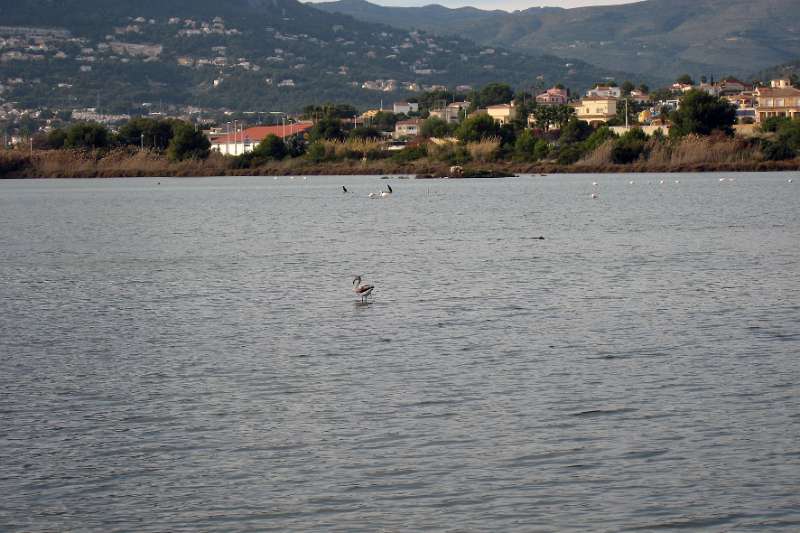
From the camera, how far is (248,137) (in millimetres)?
163125

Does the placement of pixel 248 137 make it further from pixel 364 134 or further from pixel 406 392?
pixel 406 392

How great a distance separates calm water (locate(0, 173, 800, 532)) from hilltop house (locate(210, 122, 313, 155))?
11846 centimetres

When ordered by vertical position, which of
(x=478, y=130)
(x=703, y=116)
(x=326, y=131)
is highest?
(x=326, y=131)

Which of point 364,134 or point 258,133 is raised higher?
point 258,133

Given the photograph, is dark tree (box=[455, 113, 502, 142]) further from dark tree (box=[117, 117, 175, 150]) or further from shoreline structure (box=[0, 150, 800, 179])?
dark tree (box=[117, 117, 175, 150])

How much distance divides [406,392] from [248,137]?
150 metres

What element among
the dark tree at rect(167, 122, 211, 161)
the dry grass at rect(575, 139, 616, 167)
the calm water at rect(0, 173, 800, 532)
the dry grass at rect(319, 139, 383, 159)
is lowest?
the calm water at rect(0, 173, 800, 532)

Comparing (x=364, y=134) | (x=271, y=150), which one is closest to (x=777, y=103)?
(x=364, y=134)

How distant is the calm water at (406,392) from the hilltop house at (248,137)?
118m

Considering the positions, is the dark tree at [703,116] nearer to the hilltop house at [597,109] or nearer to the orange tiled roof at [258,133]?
the orange tiled roof at [258,133]

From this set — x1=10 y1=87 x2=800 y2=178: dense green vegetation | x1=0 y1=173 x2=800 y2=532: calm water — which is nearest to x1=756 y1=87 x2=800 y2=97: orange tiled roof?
x1=10 y1=87 x2=800 y2=178: dense green vegetation

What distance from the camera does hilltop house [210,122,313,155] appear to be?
15338cm

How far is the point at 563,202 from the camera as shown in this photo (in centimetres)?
6494

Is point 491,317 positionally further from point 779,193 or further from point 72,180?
point 72,180
